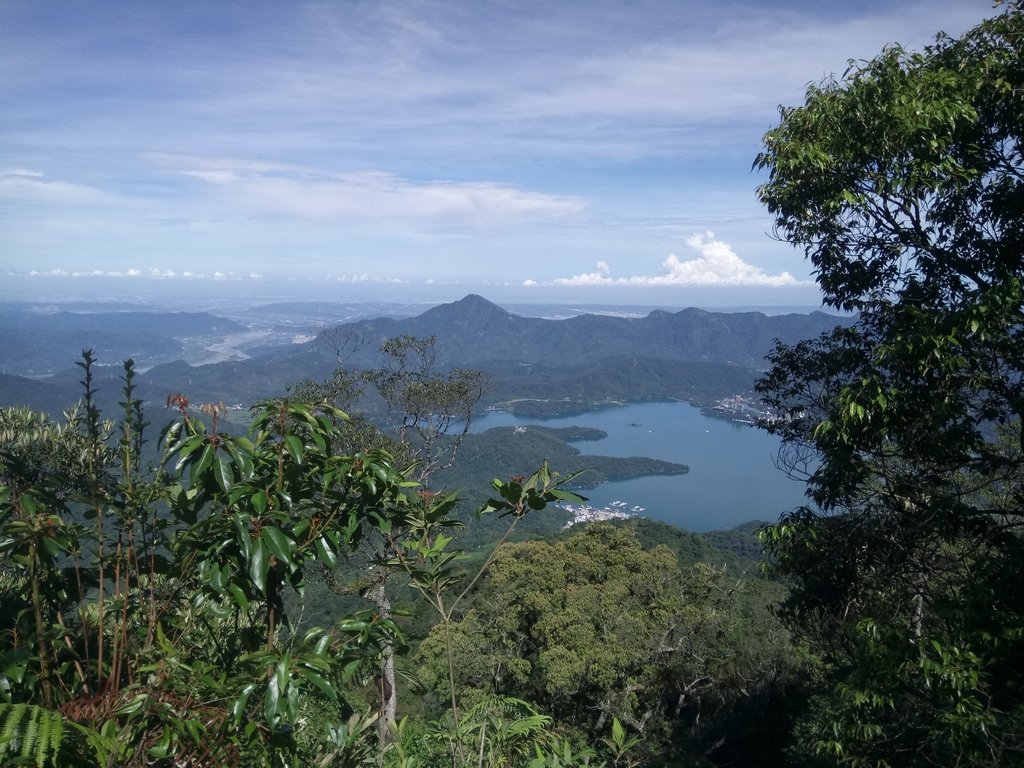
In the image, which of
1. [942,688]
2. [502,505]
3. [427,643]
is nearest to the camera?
[502,505]

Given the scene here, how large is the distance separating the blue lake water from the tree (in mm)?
31701

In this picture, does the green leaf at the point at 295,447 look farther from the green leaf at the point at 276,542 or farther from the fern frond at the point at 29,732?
the fern frond at the point at 29,732

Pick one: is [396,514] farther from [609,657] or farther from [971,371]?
[609,657]

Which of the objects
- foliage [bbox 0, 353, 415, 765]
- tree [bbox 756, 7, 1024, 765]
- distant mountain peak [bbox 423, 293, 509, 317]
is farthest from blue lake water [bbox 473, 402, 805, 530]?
distant mountain peak [bbox 423, 293, 509, 317]

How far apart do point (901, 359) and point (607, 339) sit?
397ft

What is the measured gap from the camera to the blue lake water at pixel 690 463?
162 feet

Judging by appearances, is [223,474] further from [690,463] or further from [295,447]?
[690,463]

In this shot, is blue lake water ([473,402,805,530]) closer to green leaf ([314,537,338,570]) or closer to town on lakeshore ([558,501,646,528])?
town on lakeshore ([558,501,646,528])

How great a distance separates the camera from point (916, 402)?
3160mm

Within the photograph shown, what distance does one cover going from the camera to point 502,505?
5.32ft

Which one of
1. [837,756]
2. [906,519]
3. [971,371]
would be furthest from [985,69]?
[837,756]

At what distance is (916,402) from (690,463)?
63.1 m

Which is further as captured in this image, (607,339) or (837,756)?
(607,339)

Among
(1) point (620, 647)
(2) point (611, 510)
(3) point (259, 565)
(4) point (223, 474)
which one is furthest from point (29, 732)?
(2) point (611, 510)
